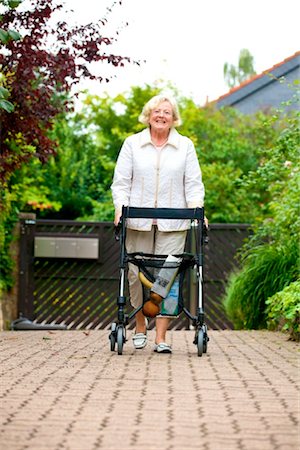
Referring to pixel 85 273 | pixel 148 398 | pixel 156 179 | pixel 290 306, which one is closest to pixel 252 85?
pixel 85 273

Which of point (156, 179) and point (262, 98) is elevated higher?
point (262, 98)

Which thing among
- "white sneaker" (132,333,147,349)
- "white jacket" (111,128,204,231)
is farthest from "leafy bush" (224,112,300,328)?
"white sneaker" (132,333,147,349)

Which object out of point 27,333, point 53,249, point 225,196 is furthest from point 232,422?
point 225,196

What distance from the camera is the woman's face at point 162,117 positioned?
852 centimetres

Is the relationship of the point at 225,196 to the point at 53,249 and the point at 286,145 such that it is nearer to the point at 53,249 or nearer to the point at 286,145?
the point at 53,249

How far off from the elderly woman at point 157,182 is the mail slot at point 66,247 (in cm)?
685

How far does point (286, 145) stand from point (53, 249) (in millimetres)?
4787

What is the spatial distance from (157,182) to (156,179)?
0.02m

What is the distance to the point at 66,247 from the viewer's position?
50.6 ft

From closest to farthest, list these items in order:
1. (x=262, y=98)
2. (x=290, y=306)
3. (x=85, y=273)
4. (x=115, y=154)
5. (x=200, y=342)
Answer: (x=200, y=342)
(x=290, y=306)
(x=85, y=273)
(x=115, y=154)
(x=262, y=98)

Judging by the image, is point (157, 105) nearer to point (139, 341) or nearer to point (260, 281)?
point (139, 341)

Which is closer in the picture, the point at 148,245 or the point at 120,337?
the point at 120,337

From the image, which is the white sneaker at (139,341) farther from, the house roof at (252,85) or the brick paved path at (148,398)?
the house roof at (252,85)

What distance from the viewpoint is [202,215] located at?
26.5 feet
